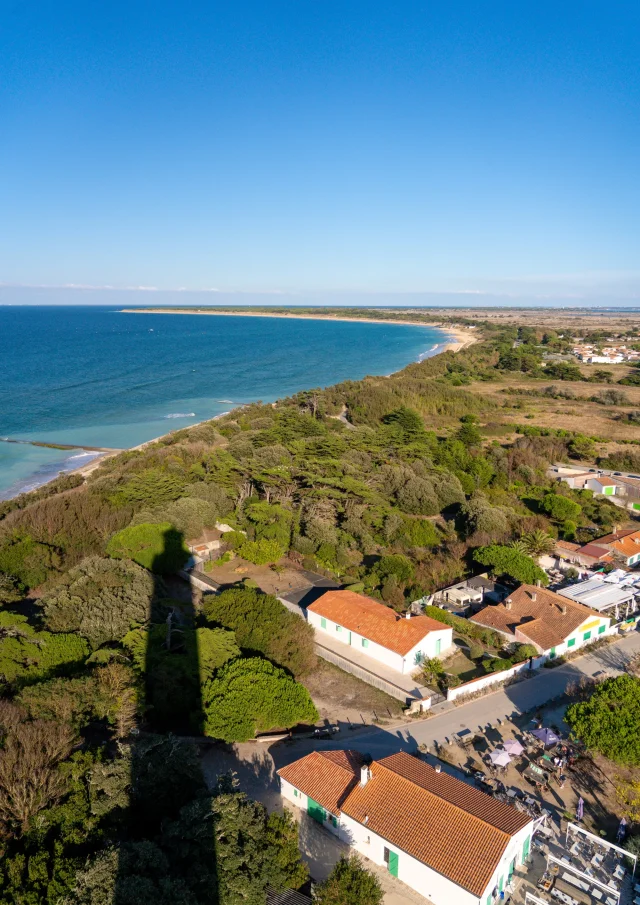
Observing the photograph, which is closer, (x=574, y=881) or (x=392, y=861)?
(x=574, y=881)

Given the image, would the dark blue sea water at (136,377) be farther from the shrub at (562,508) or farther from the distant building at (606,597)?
the distant building at (606,597)

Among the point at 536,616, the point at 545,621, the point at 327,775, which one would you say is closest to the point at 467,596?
the point at 536,616

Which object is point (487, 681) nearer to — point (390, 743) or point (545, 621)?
point (545, 621)

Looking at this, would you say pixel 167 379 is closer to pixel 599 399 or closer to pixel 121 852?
pixel 599 399

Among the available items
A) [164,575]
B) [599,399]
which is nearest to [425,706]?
[164,575]

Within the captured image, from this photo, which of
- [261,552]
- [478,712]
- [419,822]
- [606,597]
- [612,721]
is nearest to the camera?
[419,822]

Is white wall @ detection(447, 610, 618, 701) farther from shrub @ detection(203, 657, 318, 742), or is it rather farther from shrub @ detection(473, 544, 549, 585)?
shrub @ detection(203, 657, 318, 742)

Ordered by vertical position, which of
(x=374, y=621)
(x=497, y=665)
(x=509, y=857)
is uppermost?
(x=374, y=621)
